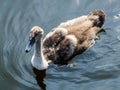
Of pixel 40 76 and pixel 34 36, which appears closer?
pixel 34 36

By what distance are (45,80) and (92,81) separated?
0.73 metres

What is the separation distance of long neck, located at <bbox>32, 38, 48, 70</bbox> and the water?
0.33 feet

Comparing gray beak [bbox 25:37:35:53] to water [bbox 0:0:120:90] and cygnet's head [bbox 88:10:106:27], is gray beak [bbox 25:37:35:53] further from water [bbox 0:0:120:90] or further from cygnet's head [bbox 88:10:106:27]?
cygnet's head [bbox 88:10:106:27]

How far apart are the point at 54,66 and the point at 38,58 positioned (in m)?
0.30

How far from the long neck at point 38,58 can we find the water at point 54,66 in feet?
0.33

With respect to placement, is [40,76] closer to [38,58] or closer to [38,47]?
[38,58]

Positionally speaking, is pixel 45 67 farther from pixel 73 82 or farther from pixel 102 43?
pixel 102 43

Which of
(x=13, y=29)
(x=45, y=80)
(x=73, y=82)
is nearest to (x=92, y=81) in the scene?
(x=73, y=82)

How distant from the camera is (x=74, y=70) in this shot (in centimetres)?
733

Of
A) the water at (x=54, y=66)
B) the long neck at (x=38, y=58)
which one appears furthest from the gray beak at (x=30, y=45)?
the water at (x=54, y=66)

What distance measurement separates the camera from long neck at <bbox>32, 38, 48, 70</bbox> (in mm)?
7195

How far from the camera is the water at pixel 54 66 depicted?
23.3 feet

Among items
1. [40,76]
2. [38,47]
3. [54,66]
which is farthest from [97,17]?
[40,76]

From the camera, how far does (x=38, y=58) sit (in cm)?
729
